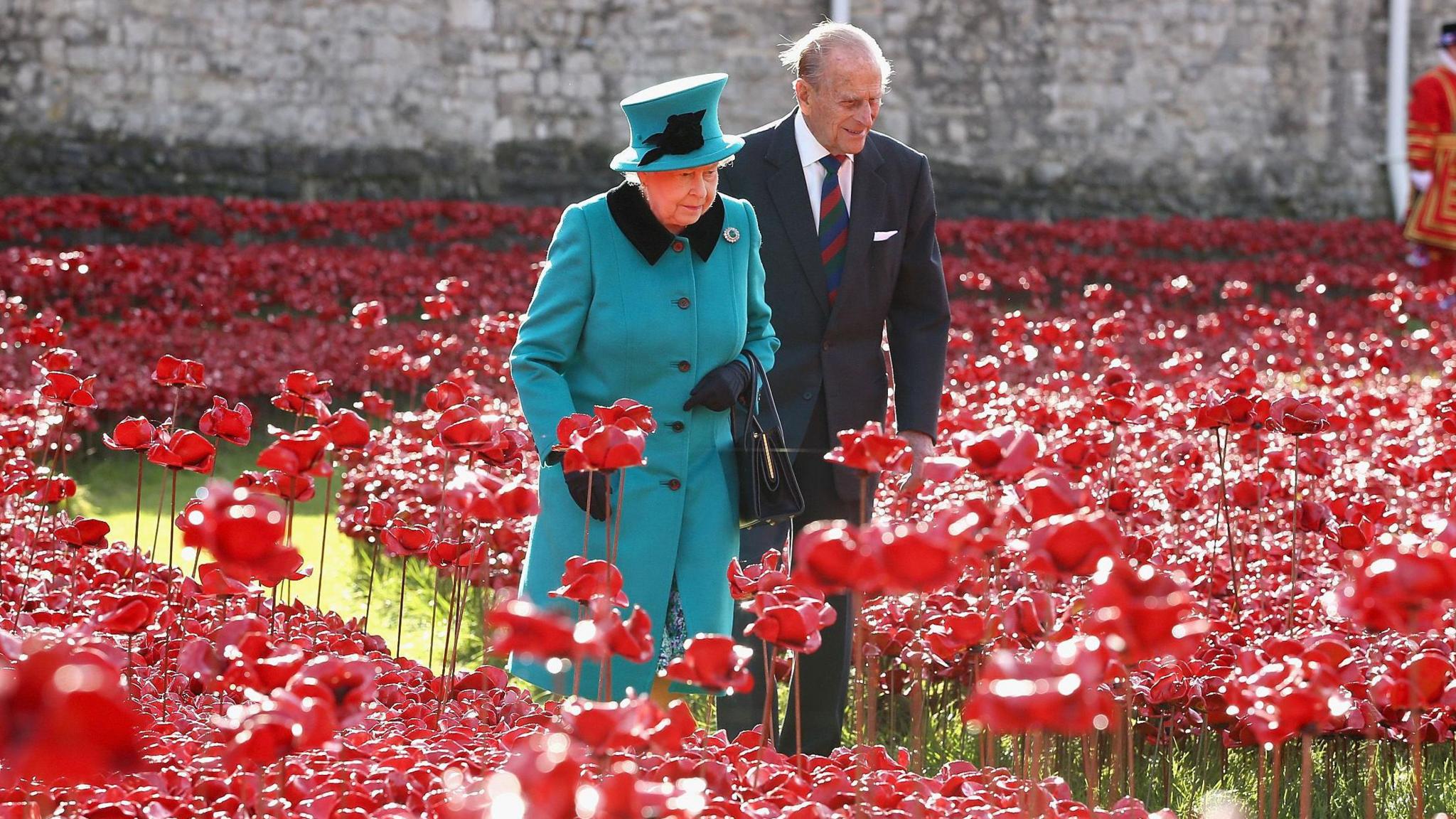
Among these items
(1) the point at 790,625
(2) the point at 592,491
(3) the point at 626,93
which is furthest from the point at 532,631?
(3) the point at 626,93

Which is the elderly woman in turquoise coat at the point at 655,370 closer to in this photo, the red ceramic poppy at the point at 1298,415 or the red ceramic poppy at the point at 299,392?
the red ceramic poppy at the point at 299,392

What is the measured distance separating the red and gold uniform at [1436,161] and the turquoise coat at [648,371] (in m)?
12.3

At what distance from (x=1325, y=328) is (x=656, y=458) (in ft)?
29.6

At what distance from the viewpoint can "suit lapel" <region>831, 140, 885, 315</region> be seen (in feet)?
12.5

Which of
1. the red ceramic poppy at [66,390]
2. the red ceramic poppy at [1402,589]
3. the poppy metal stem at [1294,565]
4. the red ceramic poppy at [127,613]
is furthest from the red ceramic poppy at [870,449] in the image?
the red ceramic poppy at [66,390]

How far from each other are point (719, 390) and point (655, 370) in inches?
5.9

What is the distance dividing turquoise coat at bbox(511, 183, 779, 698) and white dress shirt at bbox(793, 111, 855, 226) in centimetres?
46

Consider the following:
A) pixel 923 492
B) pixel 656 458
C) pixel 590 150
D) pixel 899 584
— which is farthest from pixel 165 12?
pixel 899 584

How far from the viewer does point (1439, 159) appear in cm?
1408

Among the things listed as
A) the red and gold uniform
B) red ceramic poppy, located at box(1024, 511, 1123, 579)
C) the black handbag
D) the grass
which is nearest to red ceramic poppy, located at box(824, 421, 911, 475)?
red ceramic poppy, located at box(1024, 511, 1123, 579)

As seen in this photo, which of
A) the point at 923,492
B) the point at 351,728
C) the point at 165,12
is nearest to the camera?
the point at 351,728

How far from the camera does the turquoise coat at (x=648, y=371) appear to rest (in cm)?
326

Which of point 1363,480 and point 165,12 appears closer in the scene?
point 1363,480

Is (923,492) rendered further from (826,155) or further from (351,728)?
(351,728)
